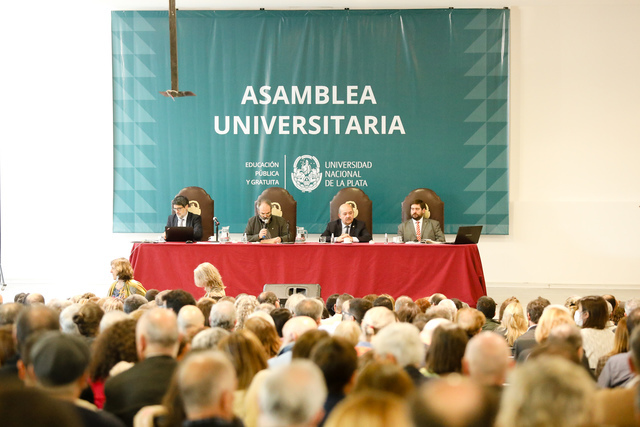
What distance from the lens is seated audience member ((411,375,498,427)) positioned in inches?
48.6

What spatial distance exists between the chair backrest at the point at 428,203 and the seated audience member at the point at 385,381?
6666 mm

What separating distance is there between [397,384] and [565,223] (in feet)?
27.1

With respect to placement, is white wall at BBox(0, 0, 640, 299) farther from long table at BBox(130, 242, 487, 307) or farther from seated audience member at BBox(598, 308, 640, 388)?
seated audience member at BBox(598, 308, 640, 388)

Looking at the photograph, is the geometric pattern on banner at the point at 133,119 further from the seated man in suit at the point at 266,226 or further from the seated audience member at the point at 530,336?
the seated audience member at the point at 530,336

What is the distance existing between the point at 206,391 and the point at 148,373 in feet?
2.18

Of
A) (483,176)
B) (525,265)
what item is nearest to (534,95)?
(483,176)

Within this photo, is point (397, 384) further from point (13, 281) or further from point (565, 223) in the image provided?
point (13, 281)

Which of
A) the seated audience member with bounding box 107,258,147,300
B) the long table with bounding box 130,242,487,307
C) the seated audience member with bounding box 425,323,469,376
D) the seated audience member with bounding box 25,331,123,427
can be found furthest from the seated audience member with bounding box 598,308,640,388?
the long table with bounding box 130,242,487,307

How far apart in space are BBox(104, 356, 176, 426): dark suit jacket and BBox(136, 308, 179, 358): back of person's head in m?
0.11

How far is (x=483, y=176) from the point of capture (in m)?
9.53

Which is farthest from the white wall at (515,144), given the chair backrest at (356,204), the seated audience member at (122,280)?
the seated audience member at (122,280)

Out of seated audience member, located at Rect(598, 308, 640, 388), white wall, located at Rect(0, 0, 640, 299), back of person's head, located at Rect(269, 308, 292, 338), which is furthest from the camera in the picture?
white wall, located at Rect(0, 0, 640, 299)

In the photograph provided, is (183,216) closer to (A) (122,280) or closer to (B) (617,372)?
(A) (122,280)

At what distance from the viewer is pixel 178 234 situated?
24.3ft
